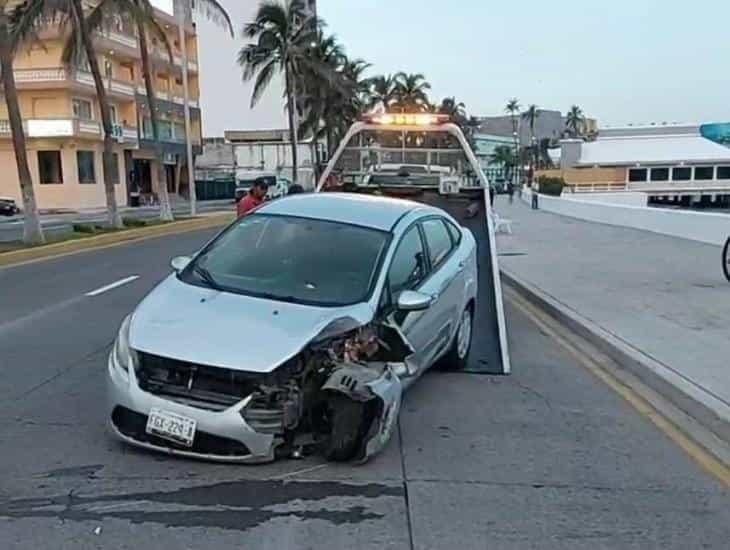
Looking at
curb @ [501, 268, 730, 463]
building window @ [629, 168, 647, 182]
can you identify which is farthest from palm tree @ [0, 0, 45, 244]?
building window @ [629, 168, 647, 182]

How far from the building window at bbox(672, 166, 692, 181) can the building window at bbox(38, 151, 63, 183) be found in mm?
64408

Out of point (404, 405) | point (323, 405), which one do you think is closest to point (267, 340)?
point (323, 405)

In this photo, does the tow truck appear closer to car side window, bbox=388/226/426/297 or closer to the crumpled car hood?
car side window, bbox=388/226/426/297

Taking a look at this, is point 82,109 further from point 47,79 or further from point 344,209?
point 344,209

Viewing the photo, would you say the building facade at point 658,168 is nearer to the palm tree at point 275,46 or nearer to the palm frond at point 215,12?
the palm tree at point 275,46

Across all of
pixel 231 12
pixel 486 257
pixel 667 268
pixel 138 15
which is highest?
pixel 231 12

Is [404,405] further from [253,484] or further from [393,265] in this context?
[253,484]

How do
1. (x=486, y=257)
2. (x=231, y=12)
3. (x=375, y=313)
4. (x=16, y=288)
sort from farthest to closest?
(x=231, y=12), (x=16, y=288), (x=486, y=257), (x=375, y=313)

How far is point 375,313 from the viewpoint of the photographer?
598 centimetres

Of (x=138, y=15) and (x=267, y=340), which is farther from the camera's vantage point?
(x=138, y=15)

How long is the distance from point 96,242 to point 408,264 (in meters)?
19.2

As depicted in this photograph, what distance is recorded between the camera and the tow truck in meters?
9.40

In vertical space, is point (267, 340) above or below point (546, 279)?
above

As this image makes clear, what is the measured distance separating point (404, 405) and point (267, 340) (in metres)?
2.06
